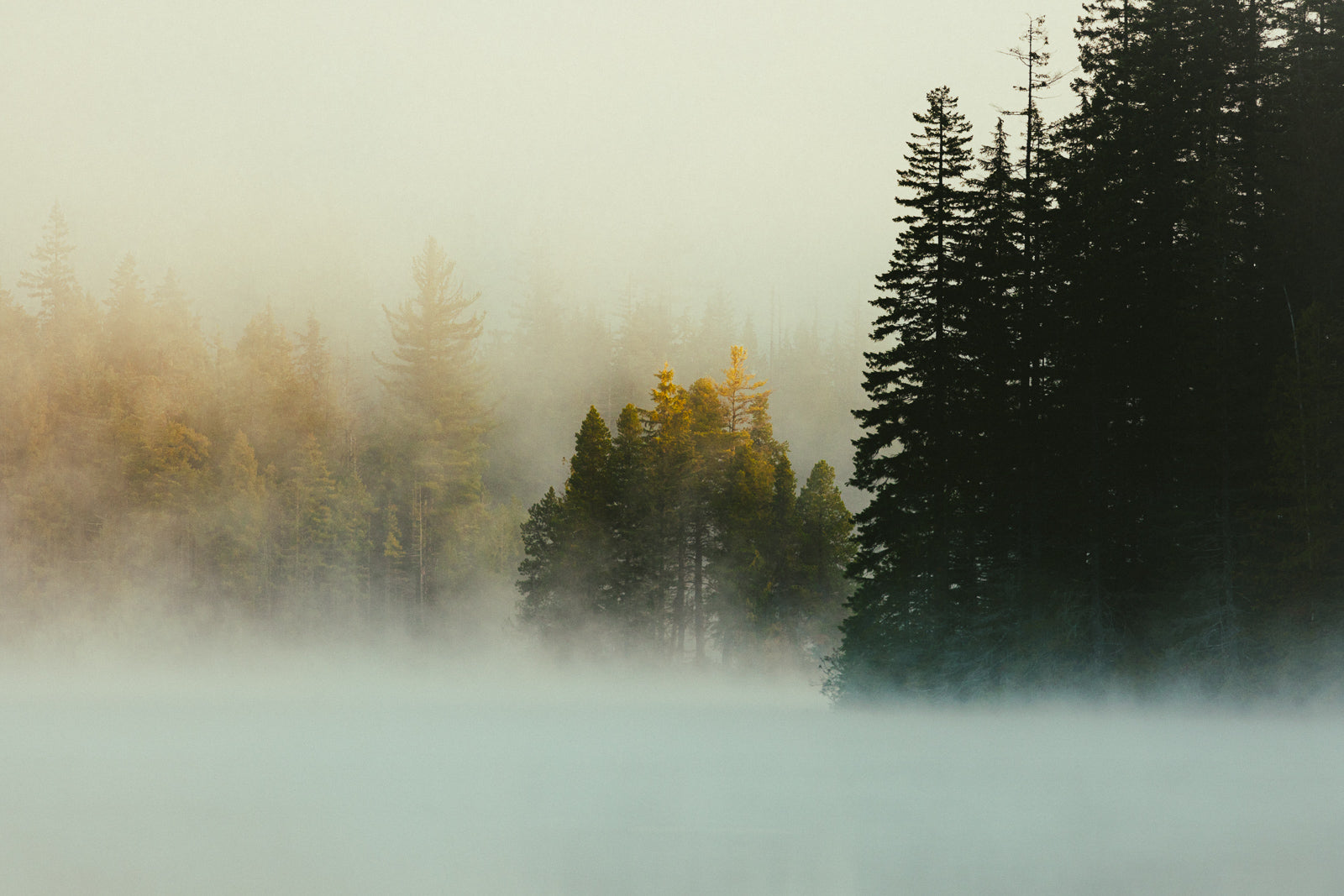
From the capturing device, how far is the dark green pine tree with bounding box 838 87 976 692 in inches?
1176

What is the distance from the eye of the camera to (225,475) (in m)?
56.2

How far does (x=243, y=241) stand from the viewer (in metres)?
101

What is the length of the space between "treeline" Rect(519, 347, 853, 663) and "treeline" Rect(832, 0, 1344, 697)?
46.5ft

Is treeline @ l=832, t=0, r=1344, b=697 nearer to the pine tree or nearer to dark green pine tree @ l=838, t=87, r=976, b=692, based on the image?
dark green pine tree @ l=838, t=87, r=976, b=692

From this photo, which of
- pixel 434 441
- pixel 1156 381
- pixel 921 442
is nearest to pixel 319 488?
pixel 434 441

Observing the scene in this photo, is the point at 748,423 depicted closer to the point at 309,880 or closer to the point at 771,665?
the point at 771,665

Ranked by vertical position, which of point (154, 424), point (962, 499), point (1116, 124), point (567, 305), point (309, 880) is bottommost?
point (309, 880)

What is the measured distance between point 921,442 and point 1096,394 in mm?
4571

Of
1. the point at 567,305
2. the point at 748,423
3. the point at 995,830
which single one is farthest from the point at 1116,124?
the point at 567,305

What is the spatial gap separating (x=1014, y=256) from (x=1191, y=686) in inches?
458

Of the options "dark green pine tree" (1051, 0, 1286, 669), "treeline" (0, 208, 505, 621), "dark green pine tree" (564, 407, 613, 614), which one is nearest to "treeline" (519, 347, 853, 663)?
"dark green pine tree" (564, 407, 613, 614)

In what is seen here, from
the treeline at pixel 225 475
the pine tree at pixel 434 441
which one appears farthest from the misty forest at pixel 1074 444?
the treeline at pixel 225 475

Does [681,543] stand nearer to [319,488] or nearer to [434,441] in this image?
[434,441]

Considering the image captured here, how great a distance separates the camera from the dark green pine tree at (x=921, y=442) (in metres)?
Answer: 29.9
